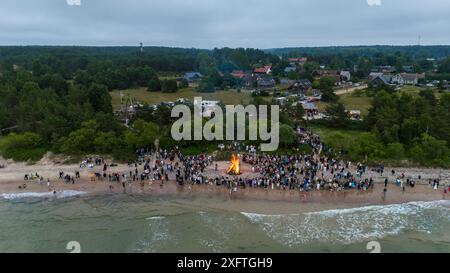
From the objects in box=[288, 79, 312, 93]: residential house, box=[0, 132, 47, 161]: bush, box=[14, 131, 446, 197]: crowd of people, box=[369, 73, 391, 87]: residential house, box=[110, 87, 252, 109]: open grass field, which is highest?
box=[369, 73, 391, 87]: residential house

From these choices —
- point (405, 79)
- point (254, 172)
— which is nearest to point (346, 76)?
point (405, 79)

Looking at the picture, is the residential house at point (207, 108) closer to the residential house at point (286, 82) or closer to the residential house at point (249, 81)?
the residential house at point (249, 81)

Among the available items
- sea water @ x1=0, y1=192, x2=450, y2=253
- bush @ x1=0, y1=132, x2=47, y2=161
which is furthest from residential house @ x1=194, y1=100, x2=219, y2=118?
sea water @ x1=0, y1=192, x2=450, y2=253

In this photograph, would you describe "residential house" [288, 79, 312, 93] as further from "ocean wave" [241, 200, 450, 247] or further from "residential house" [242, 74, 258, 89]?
"ocean wave" [241, 200, 450, 247]

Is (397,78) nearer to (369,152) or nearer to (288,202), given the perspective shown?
(369,152)

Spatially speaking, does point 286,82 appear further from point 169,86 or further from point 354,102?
point 169,86
